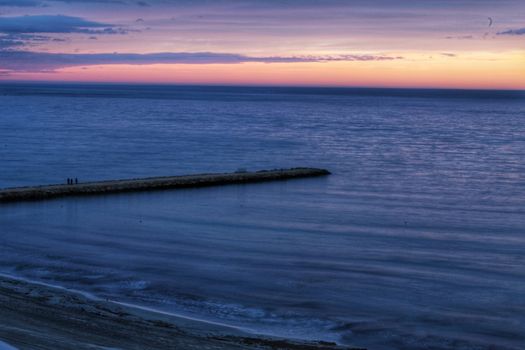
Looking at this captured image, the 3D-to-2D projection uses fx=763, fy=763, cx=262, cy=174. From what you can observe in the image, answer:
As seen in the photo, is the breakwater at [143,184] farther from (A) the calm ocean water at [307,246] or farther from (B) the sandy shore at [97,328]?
(B) the sandy shore at [97,328]

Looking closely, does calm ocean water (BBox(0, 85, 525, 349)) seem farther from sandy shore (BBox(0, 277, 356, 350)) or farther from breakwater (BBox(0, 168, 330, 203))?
breakwater (BBox(0, 168, 330, 203))

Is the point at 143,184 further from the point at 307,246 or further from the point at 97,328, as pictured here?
the point at 97,328

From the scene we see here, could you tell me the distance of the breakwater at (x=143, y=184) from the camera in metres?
40.3

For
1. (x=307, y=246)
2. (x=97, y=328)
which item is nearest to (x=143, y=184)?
(x=307, y=246)

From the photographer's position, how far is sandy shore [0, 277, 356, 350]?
15.2 m

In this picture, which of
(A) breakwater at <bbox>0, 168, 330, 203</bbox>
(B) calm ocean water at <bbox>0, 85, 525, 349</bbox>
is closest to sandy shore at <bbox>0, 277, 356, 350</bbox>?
(B) calm ocean water at <bbox>0, 85, 525, 349</bbox>

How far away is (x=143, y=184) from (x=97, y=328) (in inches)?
1086

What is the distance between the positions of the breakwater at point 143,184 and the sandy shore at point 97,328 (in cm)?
2014

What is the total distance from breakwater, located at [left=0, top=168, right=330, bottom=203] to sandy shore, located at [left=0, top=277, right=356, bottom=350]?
20.1 metres

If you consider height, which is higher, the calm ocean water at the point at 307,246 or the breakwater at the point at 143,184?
the breakwater at the point at 143,184

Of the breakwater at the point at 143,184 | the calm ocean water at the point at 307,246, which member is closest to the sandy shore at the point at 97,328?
the calm ocean water at the point at 307,246

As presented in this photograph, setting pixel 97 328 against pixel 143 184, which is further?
pixel 143 184

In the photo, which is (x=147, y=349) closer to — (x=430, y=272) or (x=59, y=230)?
(x=430, y=272)

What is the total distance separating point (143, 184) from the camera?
44.1 m
